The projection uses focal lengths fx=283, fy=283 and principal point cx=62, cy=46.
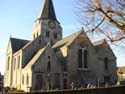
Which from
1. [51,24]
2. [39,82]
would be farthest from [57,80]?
[51,24]

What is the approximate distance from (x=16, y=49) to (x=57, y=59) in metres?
16.2

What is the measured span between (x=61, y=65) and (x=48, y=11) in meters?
21.4

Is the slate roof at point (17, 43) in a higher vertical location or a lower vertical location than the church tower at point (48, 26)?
lower

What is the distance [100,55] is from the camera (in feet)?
191

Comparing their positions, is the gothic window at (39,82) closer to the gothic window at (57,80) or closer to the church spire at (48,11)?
the gothic window at (57,80)

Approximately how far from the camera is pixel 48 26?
227 feet

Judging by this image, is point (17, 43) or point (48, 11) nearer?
point (17, 43)

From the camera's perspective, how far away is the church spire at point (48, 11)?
69250 millimetres

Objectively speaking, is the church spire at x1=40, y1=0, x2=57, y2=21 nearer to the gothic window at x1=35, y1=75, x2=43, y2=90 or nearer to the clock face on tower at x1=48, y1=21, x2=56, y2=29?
the clock face on tower at x1=48, y1=21, x2=56, y2=29

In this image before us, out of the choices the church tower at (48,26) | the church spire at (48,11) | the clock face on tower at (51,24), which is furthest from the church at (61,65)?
the church spire at (48,11)

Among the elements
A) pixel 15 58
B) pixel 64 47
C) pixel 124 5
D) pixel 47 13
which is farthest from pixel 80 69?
pixel 124 5

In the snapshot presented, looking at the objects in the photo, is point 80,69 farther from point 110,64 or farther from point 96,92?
point 96,92

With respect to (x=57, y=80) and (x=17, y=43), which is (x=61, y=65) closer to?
(x=57, y=80)

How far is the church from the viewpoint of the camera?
50719mm
